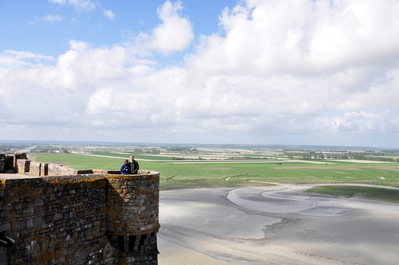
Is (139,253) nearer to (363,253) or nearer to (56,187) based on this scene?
(56,187)

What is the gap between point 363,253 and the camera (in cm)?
2083

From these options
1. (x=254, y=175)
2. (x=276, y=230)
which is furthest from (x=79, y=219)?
(x=254, y=175)

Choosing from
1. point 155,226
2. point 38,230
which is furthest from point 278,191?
point 38,230

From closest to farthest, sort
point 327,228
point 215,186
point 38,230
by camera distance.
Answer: point 38,230 < point 327,228 < point 215,186

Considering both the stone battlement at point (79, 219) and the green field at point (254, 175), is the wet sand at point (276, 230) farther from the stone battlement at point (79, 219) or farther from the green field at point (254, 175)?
the green field at point (254, 175)

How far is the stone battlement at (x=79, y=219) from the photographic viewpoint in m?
6.90

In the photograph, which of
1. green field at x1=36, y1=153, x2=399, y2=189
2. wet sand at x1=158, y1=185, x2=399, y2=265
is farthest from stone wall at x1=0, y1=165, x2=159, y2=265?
green field at x1=36, y1=153, x2=399, y2=189

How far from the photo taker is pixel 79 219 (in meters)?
8.28

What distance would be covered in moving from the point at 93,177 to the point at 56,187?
119cm

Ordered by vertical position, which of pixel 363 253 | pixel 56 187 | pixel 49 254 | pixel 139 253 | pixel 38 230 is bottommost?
pixel 363 253

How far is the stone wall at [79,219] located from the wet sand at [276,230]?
10325 mm

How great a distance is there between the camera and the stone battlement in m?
6.90

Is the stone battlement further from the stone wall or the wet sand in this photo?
the wet sand

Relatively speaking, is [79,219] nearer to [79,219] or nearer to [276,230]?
[79,219]
